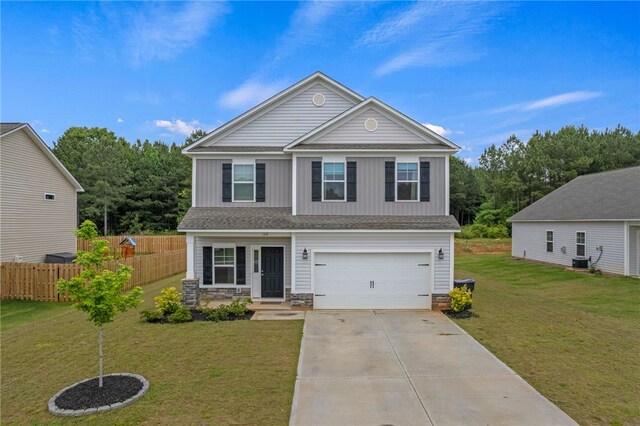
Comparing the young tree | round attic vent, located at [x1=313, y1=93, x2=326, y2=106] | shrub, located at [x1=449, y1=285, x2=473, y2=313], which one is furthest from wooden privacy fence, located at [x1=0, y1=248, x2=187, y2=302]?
shrub, located at [x1=449, y1=285, x2=473, y2=313]

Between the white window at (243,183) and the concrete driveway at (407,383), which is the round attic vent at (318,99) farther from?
the concrete driveway at (407,383)

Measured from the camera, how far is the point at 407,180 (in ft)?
41.9

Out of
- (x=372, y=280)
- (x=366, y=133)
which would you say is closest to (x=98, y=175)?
(x=366, y=133)

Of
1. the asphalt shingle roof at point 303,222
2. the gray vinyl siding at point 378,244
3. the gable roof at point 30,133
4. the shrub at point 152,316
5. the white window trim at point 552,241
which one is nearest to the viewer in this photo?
the shrub at point 152,316

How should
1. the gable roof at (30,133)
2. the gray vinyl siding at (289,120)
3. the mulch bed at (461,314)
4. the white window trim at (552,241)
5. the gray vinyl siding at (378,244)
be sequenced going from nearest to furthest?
the mulch bed at (461,314) < the gray vinyl siding at (378,244) < the gray vinyl siding at (289,120) < the gable roof at (30,133) < the white window trim at (552,241)

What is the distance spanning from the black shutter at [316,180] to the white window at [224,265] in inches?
151

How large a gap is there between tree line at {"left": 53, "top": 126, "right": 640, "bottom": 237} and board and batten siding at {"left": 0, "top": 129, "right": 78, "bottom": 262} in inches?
769

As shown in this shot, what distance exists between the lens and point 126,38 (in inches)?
611

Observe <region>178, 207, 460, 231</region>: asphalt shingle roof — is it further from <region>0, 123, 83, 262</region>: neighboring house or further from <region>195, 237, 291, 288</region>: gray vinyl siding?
<region>0, 123, 83, 262</region>: neighboring house

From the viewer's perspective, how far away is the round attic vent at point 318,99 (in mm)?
14445

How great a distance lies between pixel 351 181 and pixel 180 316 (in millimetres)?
7398

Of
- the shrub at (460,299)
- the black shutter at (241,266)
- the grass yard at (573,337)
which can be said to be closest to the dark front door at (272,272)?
the black shutter at (241,266)

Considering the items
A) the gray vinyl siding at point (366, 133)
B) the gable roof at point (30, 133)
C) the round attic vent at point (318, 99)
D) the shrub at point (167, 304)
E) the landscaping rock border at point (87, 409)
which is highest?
the round attic vent at point (318, 99)

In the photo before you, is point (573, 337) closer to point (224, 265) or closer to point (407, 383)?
point (407, 383)
